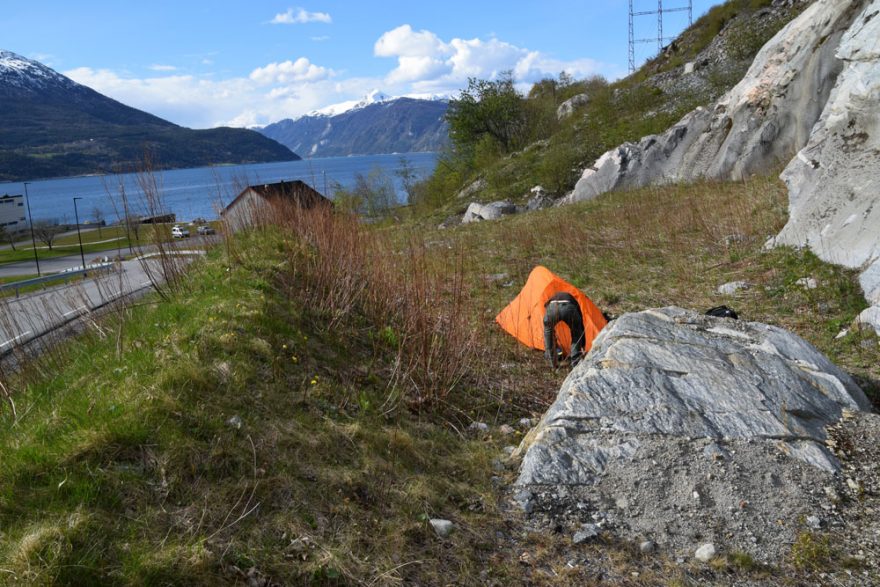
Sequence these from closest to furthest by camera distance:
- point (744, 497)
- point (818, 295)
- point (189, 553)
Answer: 1. point (189, 553)
2. point (744, 497)
3. point (818, 295)

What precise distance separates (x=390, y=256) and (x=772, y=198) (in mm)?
11696

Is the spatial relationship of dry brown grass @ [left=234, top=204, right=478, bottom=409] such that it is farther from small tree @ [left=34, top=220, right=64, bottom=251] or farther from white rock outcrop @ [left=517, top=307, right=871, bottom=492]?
small tree @ [left=34, top=220, right=64, bottom=251]

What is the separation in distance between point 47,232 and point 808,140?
6416cm

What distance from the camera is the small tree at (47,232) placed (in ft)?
195

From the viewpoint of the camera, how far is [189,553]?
10.5 ft

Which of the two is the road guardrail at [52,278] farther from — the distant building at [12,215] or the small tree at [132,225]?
the distant building at [12,215]

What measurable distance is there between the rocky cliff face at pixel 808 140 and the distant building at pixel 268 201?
27.9 feet

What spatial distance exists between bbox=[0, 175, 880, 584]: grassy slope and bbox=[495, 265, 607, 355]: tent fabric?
898mm

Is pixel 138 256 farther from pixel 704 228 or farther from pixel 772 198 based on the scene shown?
pixel 772 198

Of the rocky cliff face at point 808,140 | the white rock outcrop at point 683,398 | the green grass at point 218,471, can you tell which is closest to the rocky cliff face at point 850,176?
the rocky cliff face at point 808,140

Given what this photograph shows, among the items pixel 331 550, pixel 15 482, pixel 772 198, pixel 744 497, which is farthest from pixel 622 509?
pixel 772 198

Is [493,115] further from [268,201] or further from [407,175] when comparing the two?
[268,201]

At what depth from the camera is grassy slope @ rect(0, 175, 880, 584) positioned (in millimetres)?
3303

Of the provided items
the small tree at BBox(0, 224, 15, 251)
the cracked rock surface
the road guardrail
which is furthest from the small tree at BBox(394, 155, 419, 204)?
the cracked rock surface
